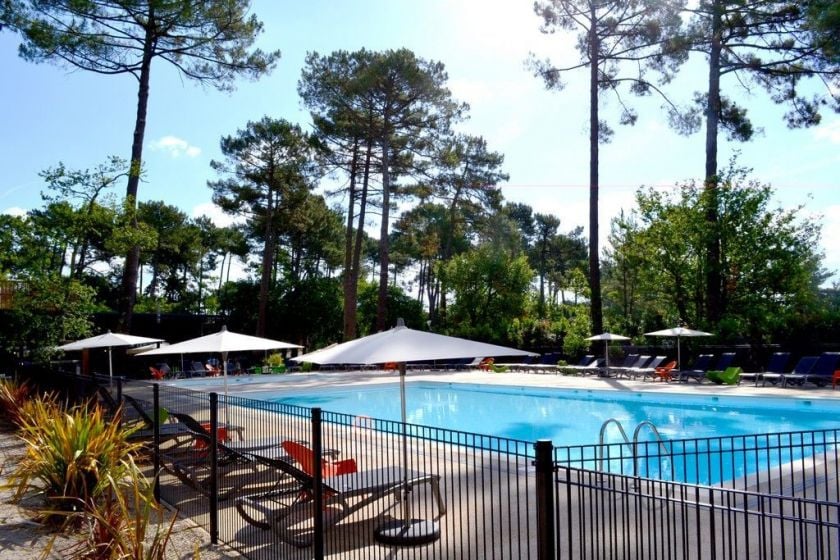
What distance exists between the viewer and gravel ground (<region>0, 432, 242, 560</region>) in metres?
5.71

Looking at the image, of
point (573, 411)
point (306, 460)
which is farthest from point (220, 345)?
point (573, 411)

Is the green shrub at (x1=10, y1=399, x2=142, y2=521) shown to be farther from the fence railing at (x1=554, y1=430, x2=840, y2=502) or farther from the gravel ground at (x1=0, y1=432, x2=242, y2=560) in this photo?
the fence railing at (x1=554, y1=430, x2=840, y2=502)

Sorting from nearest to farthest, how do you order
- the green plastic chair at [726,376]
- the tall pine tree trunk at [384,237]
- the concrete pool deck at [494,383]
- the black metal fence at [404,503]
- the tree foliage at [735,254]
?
the black metal fence at [404,503] → the concrete pool deck at [494,383] → the green plastic chair at [726,376] → the tree foliage at [735,254] → the tall pine tree trunk at [384,237]

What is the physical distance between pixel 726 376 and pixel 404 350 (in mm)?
14521

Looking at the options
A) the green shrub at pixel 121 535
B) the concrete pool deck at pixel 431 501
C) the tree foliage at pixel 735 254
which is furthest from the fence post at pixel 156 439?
the tree foliage at pixel 735 254

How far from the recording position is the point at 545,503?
3.21 meters

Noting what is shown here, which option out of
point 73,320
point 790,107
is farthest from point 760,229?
point 73,320

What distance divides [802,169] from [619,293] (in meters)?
17.3

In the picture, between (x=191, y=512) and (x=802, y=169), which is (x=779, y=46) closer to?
(x=802, y=169)

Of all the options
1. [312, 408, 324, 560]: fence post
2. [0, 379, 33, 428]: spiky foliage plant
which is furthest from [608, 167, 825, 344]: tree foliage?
[312, 408, 324, 560]: fence post

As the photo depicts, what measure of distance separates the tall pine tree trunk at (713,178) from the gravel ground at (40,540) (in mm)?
19940

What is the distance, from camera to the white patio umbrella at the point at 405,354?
5.13 metres

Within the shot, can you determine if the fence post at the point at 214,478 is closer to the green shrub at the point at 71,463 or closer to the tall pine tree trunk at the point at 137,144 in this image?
the green shrub at the point at 71,463

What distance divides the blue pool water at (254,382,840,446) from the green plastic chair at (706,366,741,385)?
2.18 metres
